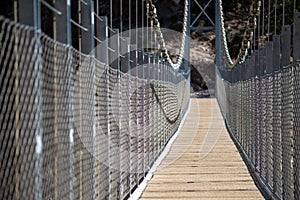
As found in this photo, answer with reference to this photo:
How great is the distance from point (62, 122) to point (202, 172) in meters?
3.88

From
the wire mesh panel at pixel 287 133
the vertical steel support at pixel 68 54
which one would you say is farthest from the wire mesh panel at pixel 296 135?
the vertical steel support at pixel 68 54

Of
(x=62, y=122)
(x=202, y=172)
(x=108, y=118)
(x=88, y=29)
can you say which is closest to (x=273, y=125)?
(x=108, y=118)

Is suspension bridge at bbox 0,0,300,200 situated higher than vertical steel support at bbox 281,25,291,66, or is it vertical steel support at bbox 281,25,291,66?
vertical steel support at bbox 281,25,291,66

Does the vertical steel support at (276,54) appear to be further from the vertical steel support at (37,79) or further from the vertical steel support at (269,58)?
the vertical steel support at (37,79)

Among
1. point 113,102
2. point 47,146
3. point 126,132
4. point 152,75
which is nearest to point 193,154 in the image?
point 152,75

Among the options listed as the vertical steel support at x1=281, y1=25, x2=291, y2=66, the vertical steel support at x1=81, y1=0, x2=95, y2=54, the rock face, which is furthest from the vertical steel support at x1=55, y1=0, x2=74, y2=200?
the rock face

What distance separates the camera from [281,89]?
353 centimetres

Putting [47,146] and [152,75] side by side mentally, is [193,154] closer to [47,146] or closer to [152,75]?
[152,75]

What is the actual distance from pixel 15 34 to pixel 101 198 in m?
1.41

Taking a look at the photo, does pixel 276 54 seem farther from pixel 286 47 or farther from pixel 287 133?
pixel 287 133

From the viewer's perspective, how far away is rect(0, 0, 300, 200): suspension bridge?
5.64ft

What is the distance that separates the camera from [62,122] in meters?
2.08

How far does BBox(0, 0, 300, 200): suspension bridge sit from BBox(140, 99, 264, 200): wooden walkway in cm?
1

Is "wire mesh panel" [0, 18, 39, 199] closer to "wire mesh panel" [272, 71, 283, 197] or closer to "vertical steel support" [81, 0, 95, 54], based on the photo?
"vertical steel support" [81, 0, 95, 54]
